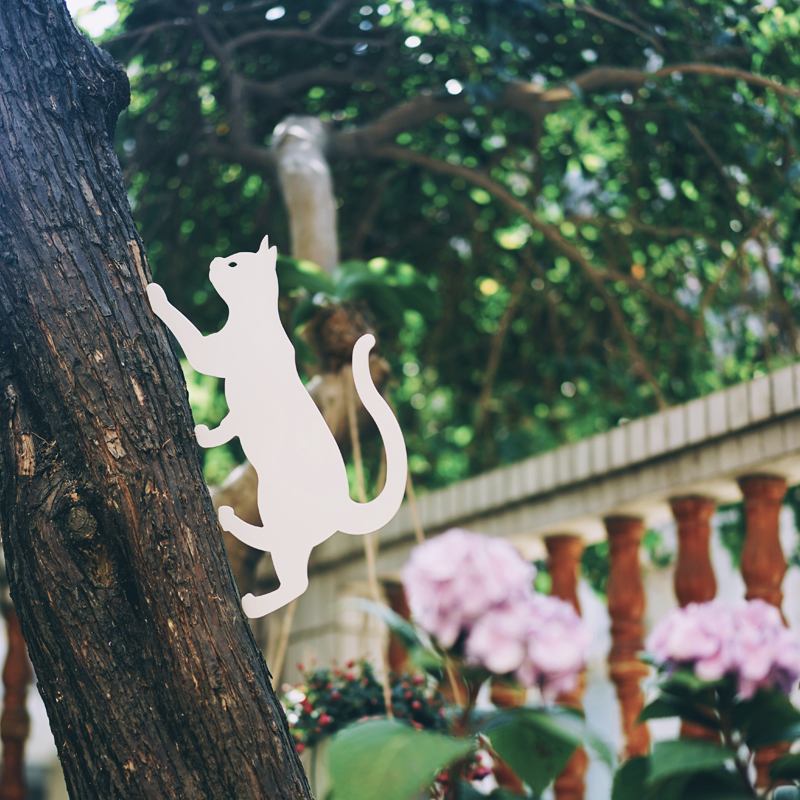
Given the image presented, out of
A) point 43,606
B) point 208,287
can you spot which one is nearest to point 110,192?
point 43,606

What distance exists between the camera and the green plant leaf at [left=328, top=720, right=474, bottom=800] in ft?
4.48

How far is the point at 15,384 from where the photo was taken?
121 cm

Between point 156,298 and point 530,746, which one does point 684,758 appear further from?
point 156,298

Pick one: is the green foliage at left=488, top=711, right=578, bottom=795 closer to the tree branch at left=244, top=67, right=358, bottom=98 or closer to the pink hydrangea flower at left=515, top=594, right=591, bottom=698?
the pink hydrangea flower at left=515, top=594, right=591, bottom=698

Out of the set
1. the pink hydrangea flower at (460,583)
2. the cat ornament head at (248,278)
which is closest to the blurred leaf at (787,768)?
the pink hydrangea flower at (460,583)

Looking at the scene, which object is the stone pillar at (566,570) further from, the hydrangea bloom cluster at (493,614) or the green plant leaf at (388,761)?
the green plant leaf at (388,761)

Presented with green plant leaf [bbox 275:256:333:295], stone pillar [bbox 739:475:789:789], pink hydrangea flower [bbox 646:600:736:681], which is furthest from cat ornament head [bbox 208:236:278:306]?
stone pillar [bbox 739:475:789:789]

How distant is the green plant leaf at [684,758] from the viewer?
162cm

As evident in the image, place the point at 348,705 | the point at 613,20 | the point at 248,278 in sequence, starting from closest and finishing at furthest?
the point at 248,278
the point at 348,705
the point at 613,20

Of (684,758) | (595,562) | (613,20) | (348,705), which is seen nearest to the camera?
(684,758)

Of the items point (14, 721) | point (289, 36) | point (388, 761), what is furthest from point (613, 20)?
point (14, 721)

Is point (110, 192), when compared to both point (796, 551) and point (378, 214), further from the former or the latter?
point (796, 551)

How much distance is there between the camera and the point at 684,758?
1.64 m

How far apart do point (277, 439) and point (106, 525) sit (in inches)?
11.6
